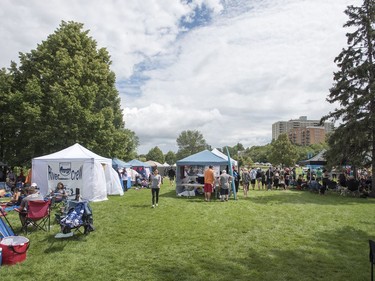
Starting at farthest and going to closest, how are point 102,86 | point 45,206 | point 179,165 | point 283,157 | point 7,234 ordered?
1. point 283,157
2. point 102,86
3. point 179,165
4. point 45,206
5. point 7,234

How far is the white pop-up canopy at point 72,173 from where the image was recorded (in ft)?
49.3

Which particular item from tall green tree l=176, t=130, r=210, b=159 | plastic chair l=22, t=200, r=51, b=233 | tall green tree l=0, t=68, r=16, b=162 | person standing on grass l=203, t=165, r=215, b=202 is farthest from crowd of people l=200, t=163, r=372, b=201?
tall green tree l=176, t=130, r=210, b=159

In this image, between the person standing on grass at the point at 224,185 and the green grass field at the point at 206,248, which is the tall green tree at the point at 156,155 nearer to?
the person standing on grass at the point at 224,185

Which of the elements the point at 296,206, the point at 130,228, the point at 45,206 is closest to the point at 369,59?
the point at 296,206

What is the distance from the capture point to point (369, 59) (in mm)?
18750

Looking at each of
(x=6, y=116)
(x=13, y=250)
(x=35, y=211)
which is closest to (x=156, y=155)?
(x=6, y=116)

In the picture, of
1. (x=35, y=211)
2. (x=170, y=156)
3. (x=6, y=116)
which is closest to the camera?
(x=35, y=211)

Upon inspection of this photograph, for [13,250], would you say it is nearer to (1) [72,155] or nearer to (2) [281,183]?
(1) [72,155]

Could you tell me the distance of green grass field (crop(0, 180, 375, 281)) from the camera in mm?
5797

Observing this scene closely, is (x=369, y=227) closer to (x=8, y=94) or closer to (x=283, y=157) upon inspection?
(x=8, y=94)

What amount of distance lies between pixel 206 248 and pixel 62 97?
18.3 metres

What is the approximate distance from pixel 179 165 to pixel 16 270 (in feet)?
40.8

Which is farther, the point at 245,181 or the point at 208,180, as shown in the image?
the point at 245,181

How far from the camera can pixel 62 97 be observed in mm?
21938
